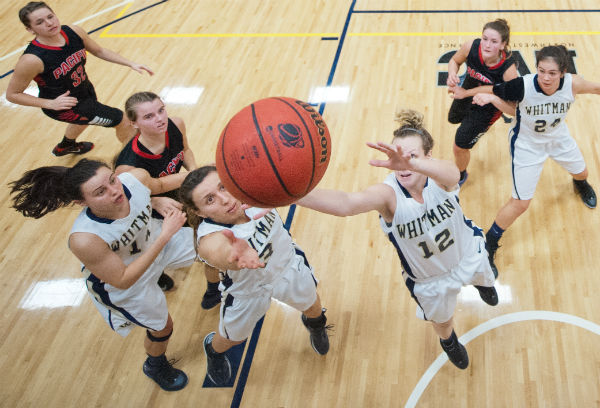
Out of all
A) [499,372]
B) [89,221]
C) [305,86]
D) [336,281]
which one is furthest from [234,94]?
[499,372]

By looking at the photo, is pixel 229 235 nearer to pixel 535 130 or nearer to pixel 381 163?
pixel 381 163

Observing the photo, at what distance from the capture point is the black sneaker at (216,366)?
3391 millimetres

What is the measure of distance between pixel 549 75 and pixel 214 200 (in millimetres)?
2401

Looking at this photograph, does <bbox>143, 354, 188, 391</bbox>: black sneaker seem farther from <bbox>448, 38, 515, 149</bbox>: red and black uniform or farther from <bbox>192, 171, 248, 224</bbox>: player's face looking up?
<bbox>448, 38, 515, 149</bbox>: red and black uniform

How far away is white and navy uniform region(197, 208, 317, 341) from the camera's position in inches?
108

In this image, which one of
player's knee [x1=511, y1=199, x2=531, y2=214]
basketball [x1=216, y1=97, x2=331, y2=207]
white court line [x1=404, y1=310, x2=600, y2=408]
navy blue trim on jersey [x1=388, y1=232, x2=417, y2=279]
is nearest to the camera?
basketball [x1=216, y1=97, x2=331, y2=207]

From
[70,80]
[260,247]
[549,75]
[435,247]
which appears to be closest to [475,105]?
[549,75]

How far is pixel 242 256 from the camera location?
7.57 feet

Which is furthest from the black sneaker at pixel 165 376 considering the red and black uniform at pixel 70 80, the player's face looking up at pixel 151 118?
the red and black uniform at pixel 70 80

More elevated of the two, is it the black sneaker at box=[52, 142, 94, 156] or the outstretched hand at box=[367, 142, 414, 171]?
the outstretched hand at box=[367, 142, 414, 171]

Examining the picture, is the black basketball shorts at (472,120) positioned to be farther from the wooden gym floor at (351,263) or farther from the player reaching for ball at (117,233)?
the player reaching for ball at (117,233)

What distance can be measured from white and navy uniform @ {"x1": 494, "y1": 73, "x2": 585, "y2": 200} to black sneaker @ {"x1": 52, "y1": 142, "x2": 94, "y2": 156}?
430 centimetres

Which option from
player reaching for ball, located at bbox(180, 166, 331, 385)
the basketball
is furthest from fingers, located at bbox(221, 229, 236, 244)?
the basketball

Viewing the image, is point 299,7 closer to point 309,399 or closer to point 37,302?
point 37,302
